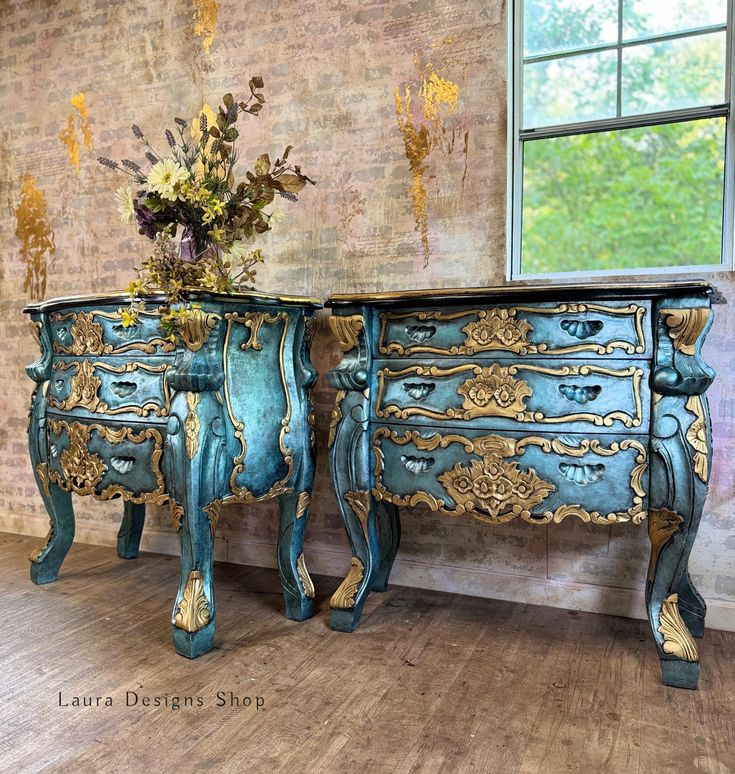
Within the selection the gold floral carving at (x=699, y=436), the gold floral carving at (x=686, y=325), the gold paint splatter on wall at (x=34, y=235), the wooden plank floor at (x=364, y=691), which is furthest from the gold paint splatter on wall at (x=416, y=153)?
the gold paint splatter on wall at (x=34, y=235)

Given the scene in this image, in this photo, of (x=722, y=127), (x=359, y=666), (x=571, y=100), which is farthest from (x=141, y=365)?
(x=571, y=100)

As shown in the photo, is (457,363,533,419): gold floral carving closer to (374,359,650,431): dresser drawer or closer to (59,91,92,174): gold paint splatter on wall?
(374,359,650,431): dresser drawer

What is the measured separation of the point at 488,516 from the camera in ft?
6.80

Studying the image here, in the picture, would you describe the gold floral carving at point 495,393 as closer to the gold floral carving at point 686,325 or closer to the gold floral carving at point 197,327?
the gold floral carving at point 686,325

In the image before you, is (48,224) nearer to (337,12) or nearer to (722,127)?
(337,12)

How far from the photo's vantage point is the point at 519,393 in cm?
203

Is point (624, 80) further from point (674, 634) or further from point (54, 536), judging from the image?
point (54, 536)

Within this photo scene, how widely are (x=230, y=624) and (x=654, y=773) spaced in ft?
4.71

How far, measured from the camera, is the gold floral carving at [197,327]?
2.04m

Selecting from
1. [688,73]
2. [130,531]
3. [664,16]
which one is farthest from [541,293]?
[130,531]

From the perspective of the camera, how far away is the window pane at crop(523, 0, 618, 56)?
8.37 feet

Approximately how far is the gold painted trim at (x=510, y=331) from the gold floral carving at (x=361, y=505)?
488mm

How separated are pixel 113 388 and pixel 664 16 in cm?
249

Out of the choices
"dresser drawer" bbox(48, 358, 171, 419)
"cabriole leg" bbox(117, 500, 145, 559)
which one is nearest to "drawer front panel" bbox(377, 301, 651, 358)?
"dresser drawer" bbox(48, 358, 171, 419)
